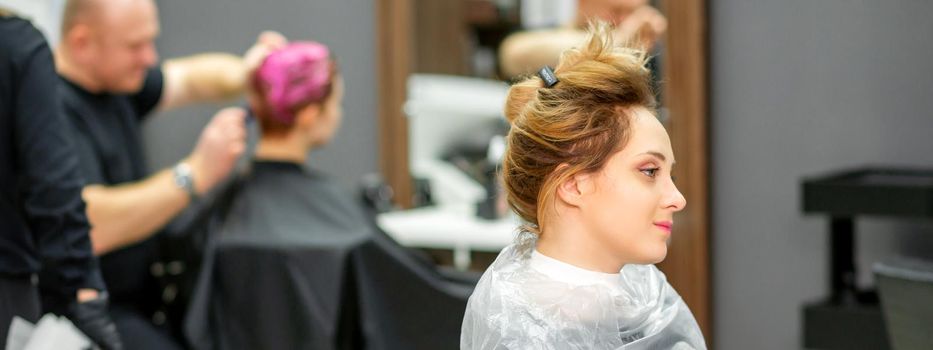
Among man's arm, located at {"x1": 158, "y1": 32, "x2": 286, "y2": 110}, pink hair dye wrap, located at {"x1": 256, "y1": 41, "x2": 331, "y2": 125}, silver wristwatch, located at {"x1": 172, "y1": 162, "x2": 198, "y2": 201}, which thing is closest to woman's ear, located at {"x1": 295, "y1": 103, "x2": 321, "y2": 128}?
pink hair dye wrap, located at {"x1": 256, "y1": 41, "x2": 331, "y2": 125}

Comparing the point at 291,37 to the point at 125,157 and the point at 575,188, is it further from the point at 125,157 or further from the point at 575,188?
the point at 575,188

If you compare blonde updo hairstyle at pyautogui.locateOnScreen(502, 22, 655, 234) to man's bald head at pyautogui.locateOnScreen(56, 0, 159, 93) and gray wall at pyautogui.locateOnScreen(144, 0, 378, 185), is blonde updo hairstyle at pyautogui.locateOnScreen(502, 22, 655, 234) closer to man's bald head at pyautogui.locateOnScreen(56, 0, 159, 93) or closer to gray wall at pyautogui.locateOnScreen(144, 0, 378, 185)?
man's bald head at pyautogui.locateOnScreen(56, 0, 159, 93)

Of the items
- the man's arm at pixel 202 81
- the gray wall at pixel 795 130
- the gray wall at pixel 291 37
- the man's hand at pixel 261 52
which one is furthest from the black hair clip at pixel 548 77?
the gray wall at pixel 291 37

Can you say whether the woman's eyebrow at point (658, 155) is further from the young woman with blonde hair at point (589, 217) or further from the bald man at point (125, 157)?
the bald man at point (125, 157)

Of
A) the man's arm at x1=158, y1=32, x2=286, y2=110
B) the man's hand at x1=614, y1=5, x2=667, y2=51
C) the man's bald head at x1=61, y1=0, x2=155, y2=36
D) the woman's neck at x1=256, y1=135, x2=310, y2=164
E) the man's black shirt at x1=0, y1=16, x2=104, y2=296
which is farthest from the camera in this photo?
the man's arm at x1=158, y1=32, x2=286, y2=110

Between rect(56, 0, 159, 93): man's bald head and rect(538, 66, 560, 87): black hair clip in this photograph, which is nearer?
rect(538, 66, 560, 87): black hair clip

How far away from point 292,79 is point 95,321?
92 centimetres

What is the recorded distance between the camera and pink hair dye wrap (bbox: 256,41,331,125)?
2.92 meters

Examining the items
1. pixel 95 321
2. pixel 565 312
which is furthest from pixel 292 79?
pixel 565 312

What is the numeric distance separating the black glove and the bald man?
0.55 metres

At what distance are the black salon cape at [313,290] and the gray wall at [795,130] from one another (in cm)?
84

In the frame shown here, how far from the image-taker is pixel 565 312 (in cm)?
144

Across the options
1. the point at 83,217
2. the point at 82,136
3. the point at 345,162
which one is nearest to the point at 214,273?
the point at 82,136

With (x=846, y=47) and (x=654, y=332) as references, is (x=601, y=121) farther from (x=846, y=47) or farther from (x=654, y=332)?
(x=846, y=47)
